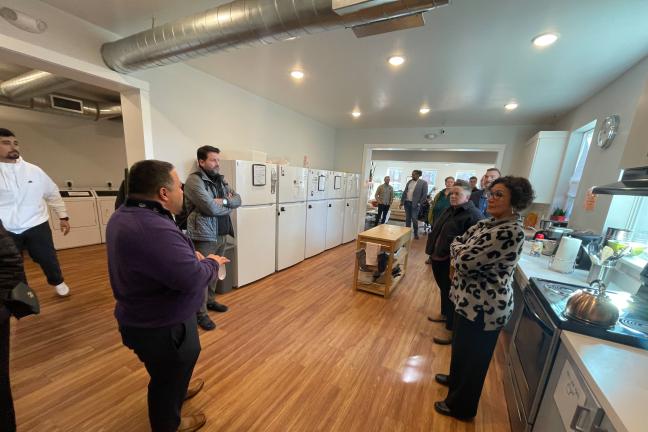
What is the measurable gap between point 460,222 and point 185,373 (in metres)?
2.13

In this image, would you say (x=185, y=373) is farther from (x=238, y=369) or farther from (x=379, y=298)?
(x=379, y=298)

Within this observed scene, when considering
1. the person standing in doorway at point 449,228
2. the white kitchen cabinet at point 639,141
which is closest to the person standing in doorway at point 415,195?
the person standing in doorway at point 449,228

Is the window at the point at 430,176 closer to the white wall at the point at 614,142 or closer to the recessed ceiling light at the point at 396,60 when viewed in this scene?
the white wall at the point at 614,142

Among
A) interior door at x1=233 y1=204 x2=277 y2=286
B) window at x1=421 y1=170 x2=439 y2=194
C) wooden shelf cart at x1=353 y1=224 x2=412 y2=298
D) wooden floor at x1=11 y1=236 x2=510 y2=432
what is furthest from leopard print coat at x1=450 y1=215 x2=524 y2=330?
window at x1=421 y1=170 x2=439 y2=194

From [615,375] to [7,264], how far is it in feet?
7.67

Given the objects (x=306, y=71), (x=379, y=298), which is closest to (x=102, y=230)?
(x=306, y=71)

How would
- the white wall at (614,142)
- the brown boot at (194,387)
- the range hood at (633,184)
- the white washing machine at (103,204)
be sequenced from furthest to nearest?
the white washing machine at (103,204), the white wall at (614,142), the brown boot at (194,387), the range hood at (633,184)

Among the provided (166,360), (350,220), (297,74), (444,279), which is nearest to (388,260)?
(444,279)

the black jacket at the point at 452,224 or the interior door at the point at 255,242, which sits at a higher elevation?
the black jacket at the point at 452,224

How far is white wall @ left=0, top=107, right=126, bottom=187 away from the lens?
13.2 ft

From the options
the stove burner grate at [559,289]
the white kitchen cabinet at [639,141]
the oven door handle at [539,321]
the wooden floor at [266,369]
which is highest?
the white kitchen cabinet at [639,141]

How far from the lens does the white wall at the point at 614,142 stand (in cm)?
213

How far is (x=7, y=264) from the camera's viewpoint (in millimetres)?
986

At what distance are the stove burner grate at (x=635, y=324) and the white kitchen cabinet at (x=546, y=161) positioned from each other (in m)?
2.96
